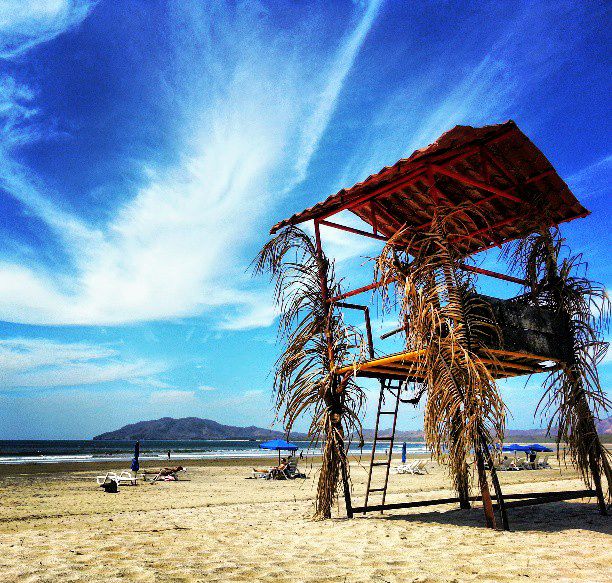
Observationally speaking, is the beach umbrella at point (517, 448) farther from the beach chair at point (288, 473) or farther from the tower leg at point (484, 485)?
the tower leg at point (484, 485)

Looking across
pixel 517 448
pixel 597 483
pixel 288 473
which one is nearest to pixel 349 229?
pixel 597 483

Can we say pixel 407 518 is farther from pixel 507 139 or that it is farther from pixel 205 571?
pixel 507 139

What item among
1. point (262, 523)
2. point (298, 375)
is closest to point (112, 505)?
point (262, 523)

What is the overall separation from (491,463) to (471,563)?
1858 mm

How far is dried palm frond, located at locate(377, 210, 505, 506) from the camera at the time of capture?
6.79 meters

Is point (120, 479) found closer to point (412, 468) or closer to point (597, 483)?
point (412, 468)

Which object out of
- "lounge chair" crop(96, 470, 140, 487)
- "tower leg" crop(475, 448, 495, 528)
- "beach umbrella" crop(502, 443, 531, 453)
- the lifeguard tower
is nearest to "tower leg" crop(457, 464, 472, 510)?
the lifeguard tower

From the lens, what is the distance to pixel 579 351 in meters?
8.59

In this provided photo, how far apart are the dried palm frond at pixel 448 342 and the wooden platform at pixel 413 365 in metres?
0.29

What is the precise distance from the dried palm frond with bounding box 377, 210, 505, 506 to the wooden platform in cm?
29

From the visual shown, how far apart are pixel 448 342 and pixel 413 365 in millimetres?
1376

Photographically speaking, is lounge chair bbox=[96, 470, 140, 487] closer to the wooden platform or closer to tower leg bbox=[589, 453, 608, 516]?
the wooden platform

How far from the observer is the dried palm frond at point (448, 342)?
6.79 metres

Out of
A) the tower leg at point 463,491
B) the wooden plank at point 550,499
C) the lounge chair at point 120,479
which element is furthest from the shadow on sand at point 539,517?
the lounge chair at point 120,479
